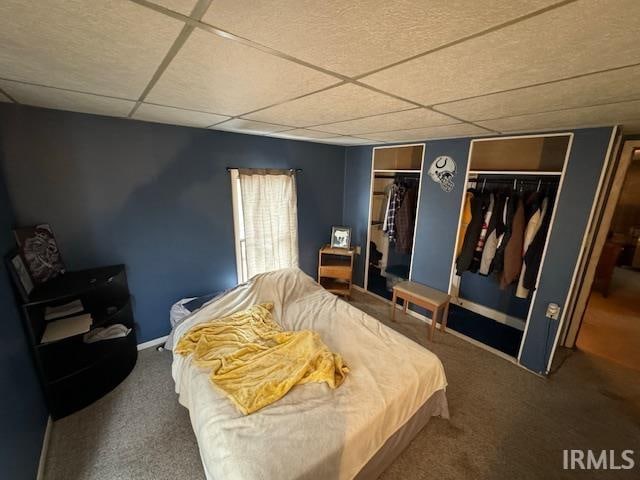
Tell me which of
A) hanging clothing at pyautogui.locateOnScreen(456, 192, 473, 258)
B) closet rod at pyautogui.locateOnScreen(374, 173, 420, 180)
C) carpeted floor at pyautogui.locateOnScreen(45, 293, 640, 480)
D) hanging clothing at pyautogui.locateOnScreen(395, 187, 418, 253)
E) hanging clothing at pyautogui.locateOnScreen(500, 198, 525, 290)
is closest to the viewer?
carpeted floor at pyautogui.locateOnScreen(45, 293, 640, 480)

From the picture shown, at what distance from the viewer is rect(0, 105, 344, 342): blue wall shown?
1865 mm

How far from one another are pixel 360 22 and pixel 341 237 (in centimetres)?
310

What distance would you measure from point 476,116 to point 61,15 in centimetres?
200

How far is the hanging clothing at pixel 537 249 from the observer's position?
228 cm

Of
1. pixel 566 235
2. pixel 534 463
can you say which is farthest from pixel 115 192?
pixel 566 235

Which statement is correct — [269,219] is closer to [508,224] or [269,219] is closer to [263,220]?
[263,220]

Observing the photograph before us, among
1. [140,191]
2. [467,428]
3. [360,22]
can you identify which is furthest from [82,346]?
[467,428]

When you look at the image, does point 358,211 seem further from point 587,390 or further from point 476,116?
point 587,390

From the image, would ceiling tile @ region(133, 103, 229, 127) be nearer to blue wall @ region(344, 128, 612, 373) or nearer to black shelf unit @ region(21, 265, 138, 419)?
black shelf unit @ region(21, 265, 138, 419)

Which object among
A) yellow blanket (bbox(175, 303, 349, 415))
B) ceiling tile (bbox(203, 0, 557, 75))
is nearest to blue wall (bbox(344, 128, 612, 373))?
yellow blanket (bbox(175, 303, 349, 415))

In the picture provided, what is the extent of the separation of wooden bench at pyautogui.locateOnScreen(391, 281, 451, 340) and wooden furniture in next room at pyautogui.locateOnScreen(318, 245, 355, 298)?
739mm

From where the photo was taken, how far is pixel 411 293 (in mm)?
2918

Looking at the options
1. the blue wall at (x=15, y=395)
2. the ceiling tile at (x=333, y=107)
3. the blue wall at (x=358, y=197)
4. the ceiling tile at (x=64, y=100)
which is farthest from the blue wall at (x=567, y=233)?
the blue wall at (x=15, y=395)

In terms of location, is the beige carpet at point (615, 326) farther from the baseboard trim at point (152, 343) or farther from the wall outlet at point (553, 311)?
the baseboard trim at point (152, 343)
